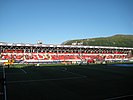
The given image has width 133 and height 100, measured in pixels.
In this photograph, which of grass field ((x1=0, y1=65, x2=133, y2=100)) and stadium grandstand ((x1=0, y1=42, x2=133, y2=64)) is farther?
stadium grandstand ((x1=0, y1=42, x2=133, y2=64))

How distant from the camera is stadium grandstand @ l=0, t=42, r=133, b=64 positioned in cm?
9338

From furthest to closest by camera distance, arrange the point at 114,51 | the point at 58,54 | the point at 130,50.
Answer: the point at 130,50, the point at 114,51, the point at 58,54

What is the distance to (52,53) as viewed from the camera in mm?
106188

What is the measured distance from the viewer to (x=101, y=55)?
121 meters

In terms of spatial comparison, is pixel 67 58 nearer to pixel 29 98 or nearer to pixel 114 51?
pixel 114 51

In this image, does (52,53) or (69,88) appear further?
(52,53)

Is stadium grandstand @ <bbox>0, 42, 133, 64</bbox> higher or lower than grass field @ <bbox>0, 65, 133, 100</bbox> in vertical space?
higher

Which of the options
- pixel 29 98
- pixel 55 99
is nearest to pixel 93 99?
pixel 55 99

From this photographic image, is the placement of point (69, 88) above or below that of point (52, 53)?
below

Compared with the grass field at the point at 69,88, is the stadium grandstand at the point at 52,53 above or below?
above

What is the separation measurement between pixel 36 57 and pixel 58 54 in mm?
15291

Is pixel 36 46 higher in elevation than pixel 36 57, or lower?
higher

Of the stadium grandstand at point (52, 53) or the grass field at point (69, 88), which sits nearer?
the grass field at point (69, 88)

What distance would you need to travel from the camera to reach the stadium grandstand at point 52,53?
9338 cm
